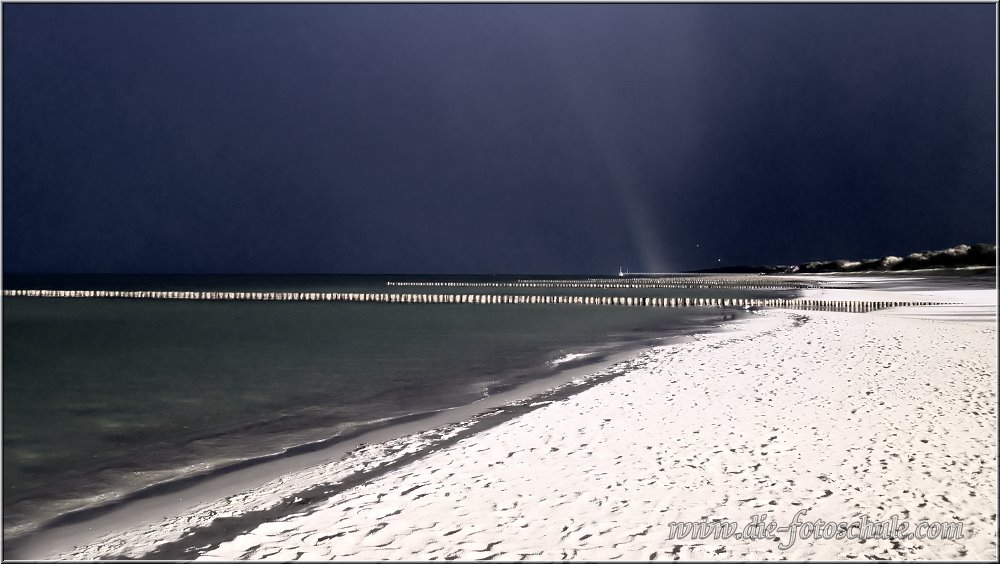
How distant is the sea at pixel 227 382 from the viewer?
889 cm

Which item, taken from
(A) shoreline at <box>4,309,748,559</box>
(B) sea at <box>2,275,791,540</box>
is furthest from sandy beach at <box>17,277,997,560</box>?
(B) sea at <box>2,275,791,540</box>

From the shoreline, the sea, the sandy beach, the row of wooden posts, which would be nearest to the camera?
the sandy beach

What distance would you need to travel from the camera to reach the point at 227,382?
1639 centimetres

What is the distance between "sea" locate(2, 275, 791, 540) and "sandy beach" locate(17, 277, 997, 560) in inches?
103

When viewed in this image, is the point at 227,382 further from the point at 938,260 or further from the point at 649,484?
the point at 938,260

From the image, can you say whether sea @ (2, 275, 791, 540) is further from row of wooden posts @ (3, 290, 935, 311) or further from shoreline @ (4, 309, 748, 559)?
row of wooden posts @ (3, 290, 935, 311)

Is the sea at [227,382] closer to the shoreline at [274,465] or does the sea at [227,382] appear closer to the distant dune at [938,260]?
the shoreline at [274,465]

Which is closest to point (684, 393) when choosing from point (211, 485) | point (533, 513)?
point (533, 513)

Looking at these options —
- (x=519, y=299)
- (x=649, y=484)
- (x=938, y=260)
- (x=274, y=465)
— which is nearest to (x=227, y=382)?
(x=274, y=465)

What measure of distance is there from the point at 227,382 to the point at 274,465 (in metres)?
9.12

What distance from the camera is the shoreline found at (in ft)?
21.0

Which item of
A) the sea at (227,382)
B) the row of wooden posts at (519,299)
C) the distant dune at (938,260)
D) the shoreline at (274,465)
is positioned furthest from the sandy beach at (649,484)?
the distant dune at (938,260)

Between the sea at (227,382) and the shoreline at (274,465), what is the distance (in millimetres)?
266

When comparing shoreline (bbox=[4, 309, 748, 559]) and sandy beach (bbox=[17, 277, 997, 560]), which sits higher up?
sandy beach (bbox=[17, 277, 997, 560])
